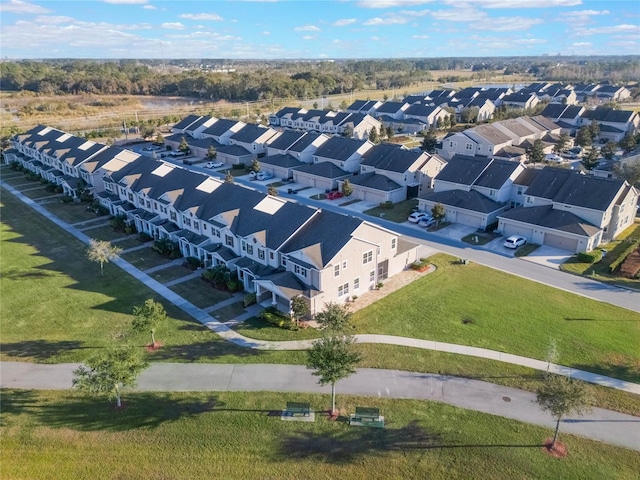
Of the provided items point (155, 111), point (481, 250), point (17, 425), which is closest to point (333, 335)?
point (17, 425)

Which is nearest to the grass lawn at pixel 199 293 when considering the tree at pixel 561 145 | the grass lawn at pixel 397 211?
the grass lawn at pixel 397 211

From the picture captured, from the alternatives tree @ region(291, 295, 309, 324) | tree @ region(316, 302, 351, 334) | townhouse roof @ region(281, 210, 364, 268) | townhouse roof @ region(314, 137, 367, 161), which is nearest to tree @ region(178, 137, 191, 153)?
townhouse roof @ region(314, 137, 367, 161)

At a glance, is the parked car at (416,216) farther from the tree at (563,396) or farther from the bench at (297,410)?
the bench at (297,410)

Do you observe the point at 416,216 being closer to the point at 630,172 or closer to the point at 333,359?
the point at 630,172

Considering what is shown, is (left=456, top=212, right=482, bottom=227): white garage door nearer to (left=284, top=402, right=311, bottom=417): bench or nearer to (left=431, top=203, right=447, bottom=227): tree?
(left=431, top=203, right=447, bottom=227): tree

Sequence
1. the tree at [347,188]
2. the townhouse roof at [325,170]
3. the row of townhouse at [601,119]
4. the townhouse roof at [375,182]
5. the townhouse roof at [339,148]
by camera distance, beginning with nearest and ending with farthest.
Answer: the townhouse roof at [375,182]
the tree at [347,188]
the townhouse roof at [325,170]
the townhouse roof at [339,148]
the row of townhouse at [601,119]

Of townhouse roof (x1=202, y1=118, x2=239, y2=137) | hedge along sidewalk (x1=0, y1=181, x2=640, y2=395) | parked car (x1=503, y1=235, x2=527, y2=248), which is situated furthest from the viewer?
townhouse roof (x1=202, y1=118, x2=239, y2=137)
